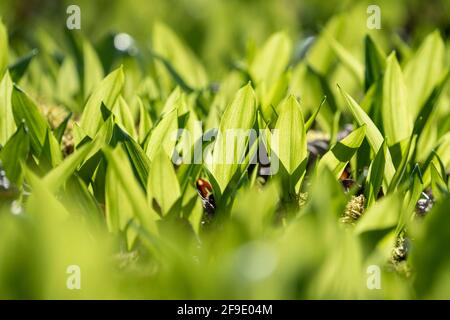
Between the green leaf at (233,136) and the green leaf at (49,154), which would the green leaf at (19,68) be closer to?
the green leaf at (49,154)

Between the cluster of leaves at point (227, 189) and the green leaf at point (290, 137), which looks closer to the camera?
the cluster of leaves at point (227, 189)

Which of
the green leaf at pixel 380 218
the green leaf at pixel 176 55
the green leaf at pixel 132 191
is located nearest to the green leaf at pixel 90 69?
the green leaf at pixel 176 55

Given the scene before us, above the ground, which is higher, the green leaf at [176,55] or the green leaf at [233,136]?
the green leaf at [176,55]

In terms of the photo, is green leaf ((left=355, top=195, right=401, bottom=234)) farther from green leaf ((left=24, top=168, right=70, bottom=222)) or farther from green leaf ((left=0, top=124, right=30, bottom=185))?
green leaf ((left=0, top=124, right=30, bottom=185))

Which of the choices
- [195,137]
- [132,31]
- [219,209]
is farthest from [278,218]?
[132,31]

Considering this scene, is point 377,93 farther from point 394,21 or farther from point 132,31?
point 132,31
